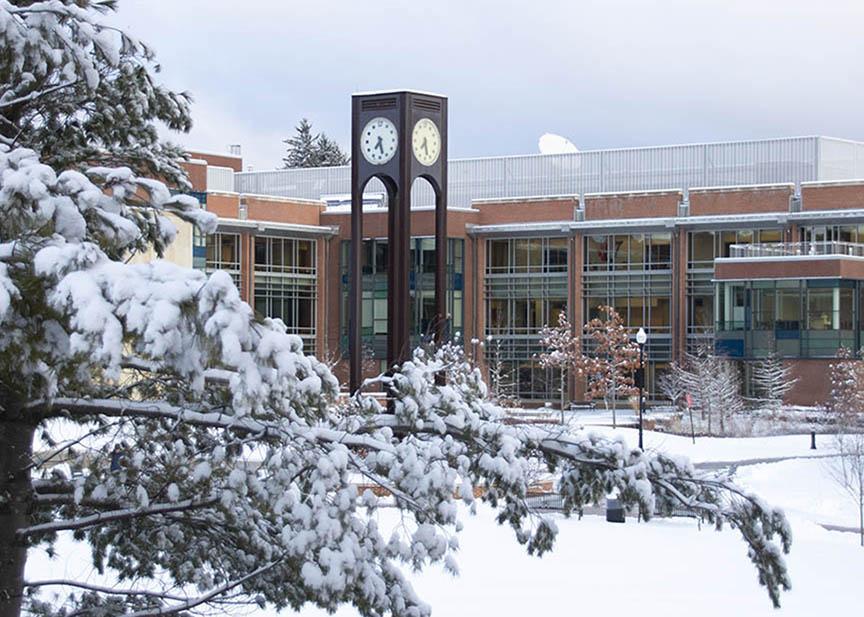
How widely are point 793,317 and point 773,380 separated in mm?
4211

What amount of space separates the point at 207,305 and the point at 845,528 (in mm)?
25543

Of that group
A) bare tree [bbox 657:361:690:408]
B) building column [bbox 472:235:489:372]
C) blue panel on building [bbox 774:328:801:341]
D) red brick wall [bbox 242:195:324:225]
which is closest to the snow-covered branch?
bare tree [bbox 657:361:690:408]

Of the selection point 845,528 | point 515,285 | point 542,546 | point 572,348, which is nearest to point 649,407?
point 572,348

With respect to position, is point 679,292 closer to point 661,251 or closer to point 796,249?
point 661,251

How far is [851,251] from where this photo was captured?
5494 cm

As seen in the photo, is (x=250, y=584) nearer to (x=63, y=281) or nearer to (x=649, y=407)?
(x=63, y=281)

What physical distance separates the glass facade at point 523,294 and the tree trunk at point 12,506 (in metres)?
54.8

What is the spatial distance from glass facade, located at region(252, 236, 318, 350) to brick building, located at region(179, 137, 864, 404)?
63mm

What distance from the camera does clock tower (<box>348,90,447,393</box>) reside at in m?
33.7

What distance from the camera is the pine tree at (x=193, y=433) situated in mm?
6402

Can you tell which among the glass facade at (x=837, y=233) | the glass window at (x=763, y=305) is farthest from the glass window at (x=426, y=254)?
the glass facade at (x=837, y=233)

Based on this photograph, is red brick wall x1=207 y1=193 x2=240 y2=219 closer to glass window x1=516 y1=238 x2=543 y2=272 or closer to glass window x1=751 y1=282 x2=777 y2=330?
glass window x1=516 y1=238 x2=543 y2=272

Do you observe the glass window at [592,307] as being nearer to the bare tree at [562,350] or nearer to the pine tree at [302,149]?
the bare tree at [562,350]

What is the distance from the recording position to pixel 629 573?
21.7 meters
